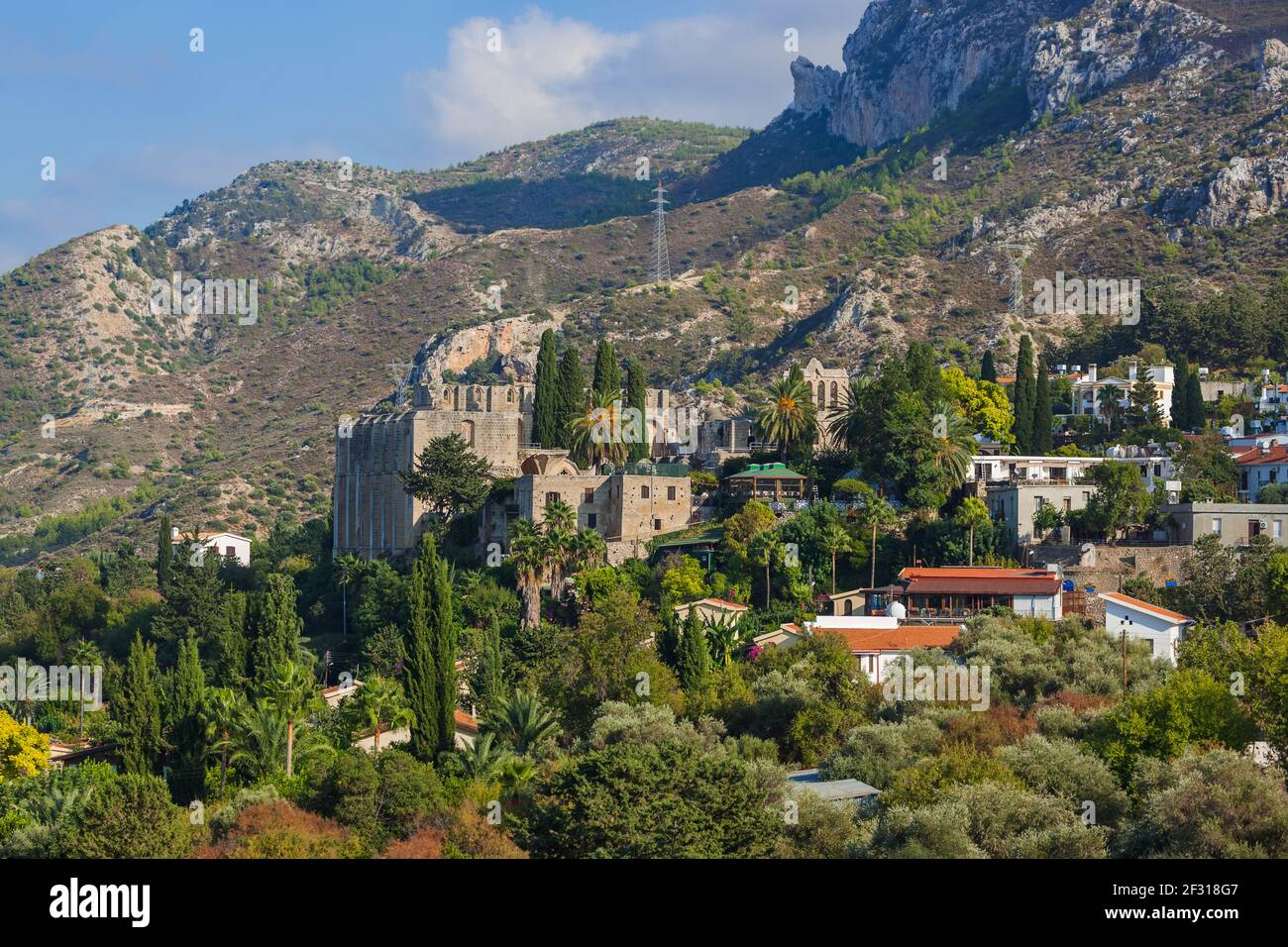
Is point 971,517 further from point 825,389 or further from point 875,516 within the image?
point 825,389

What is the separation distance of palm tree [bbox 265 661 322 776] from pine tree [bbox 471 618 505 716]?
5657 mm

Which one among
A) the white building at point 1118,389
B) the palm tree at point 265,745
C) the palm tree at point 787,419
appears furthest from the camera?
the white building at point 1118,389

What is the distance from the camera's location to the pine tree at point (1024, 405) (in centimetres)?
9231

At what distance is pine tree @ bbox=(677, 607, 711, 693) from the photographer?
2628 inches

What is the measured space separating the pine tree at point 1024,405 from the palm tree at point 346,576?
3159 cm

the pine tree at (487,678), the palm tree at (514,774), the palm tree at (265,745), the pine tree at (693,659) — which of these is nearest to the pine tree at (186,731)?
the palm tree at (265,745)

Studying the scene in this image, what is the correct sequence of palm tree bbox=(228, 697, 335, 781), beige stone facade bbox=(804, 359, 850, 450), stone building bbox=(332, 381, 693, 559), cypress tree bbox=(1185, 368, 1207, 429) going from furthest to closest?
cypress tree bbox=(1185, 368, 1207, 429)
beige stone facade bbox=(804, 359, 850, 450)
stone building bbox=(332, 381, 693, 559)
palm tree bbox=(228, 697, 335, 781)

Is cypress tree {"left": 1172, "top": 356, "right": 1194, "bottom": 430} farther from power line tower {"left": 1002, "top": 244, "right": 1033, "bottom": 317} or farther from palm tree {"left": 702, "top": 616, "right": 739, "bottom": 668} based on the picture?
power line tower {"left": 1002, "top": 244, "right": 1033, "bottom": 317}

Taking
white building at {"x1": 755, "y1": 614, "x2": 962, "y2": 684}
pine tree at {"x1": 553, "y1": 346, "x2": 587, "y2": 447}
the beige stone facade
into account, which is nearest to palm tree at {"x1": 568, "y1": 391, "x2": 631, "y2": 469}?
pine tree at {"x1": 553, "y1": 346, "x2": 587, "y2": 447}

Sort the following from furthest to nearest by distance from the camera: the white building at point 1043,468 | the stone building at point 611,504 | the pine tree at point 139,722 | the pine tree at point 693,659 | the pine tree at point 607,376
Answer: the pine tree at point 607,376, the white building at point 1043,468, the stone building at point 611,504, the pine tree at point 693,659, the pine tree at point 139,722

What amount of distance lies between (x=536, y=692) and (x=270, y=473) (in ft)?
364

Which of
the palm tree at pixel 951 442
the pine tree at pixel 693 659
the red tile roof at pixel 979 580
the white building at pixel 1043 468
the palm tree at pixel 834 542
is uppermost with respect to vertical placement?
the palm tree at pixel 951 442

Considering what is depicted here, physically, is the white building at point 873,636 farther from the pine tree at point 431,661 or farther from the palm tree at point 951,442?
the pine tree at point 431,661
